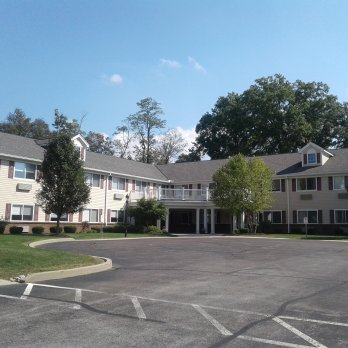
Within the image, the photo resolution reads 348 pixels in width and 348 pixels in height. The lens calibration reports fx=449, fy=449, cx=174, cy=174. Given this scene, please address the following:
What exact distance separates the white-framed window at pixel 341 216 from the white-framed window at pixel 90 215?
21267 millimetres

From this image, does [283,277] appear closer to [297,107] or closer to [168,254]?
[168,254]

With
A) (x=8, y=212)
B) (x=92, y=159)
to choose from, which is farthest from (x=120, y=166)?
(x=8, y=212)

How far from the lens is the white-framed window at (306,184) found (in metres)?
41.2

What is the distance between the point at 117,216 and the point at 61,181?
13.5m

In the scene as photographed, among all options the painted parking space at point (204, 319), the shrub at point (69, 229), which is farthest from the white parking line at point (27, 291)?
the shrub at point (69, 229)

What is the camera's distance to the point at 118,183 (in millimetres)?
43406

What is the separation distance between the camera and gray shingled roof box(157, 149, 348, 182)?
4094 centimetres

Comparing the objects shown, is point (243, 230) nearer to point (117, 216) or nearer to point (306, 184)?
point (306, 184)

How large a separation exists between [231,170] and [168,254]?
69.8 ft

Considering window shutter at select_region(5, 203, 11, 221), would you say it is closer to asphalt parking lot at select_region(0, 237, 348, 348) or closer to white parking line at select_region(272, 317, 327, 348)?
asphalt parking lot at select_region(0, 237, 348, 348)

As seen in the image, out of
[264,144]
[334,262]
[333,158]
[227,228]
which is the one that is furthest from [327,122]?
[334,262]

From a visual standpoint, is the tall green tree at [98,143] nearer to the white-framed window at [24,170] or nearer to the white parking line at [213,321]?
the white-framed window at [24,170]

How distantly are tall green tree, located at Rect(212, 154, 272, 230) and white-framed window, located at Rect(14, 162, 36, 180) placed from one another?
1532 cm

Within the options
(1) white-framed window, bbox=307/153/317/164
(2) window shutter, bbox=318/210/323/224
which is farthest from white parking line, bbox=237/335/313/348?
(1) white-framed window, bbox=307/153/317/164
